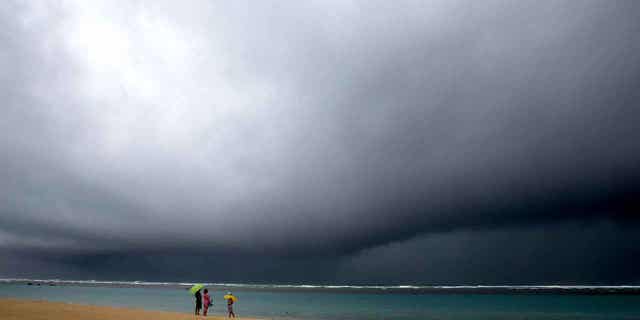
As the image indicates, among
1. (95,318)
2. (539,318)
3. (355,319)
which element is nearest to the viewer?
(95,318)

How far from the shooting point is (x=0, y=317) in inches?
985

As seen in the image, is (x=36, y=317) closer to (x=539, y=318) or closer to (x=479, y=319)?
(x=479, y=319)

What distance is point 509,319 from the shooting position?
163ft

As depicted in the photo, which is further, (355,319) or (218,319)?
(355,319)

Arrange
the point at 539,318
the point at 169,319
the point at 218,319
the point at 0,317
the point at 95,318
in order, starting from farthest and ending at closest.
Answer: the point at 539,318 < the point at 218,319 < the point at 169,319 < the point at 95,318 < the point at 0,317

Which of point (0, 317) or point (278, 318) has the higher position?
point (0, 317)

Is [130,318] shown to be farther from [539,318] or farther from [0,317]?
[539,318]

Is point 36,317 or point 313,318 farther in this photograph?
point 313,318

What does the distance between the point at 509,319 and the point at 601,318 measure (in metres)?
13.6

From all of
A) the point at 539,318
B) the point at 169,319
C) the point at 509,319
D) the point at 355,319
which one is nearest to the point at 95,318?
the point at 169,319

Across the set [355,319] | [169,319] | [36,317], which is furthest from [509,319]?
[36,317]

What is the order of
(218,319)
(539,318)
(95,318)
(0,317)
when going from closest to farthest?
(0,317), (95,318), (218,319), (539,318)

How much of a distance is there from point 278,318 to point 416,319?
15900mm

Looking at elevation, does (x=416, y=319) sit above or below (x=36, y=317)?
below
